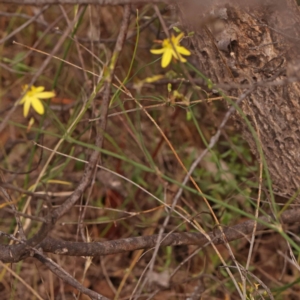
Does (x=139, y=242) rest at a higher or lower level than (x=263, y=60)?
lower

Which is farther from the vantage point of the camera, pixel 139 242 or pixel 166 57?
pixel 139 242

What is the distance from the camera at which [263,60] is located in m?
1.19

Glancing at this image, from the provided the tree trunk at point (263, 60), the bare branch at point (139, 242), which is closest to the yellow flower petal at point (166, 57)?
the tree trunk at point (263, 60)

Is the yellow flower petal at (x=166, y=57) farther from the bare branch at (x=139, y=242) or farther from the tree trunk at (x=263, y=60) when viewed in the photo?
the bare branch at (x=139, y=242)

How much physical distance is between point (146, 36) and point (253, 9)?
112 cm

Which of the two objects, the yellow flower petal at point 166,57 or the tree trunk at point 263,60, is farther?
the tree trunk at point 263,60

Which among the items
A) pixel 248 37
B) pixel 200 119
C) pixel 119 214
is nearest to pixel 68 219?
pixel 119 214

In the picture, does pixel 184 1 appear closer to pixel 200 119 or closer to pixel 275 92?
pixel 275 92

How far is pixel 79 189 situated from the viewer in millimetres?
957

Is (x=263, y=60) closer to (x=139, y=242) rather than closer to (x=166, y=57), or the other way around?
(x=166, y=57)

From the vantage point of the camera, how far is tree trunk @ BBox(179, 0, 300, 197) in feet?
3.74

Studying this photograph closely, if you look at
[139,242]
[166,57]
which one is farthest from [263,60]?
[139,242]

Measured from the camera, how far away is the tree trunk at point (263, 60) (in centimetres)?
114

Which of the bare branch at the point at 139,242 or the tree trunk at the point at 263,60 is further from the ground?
the tree trunk at the point at 263,60
